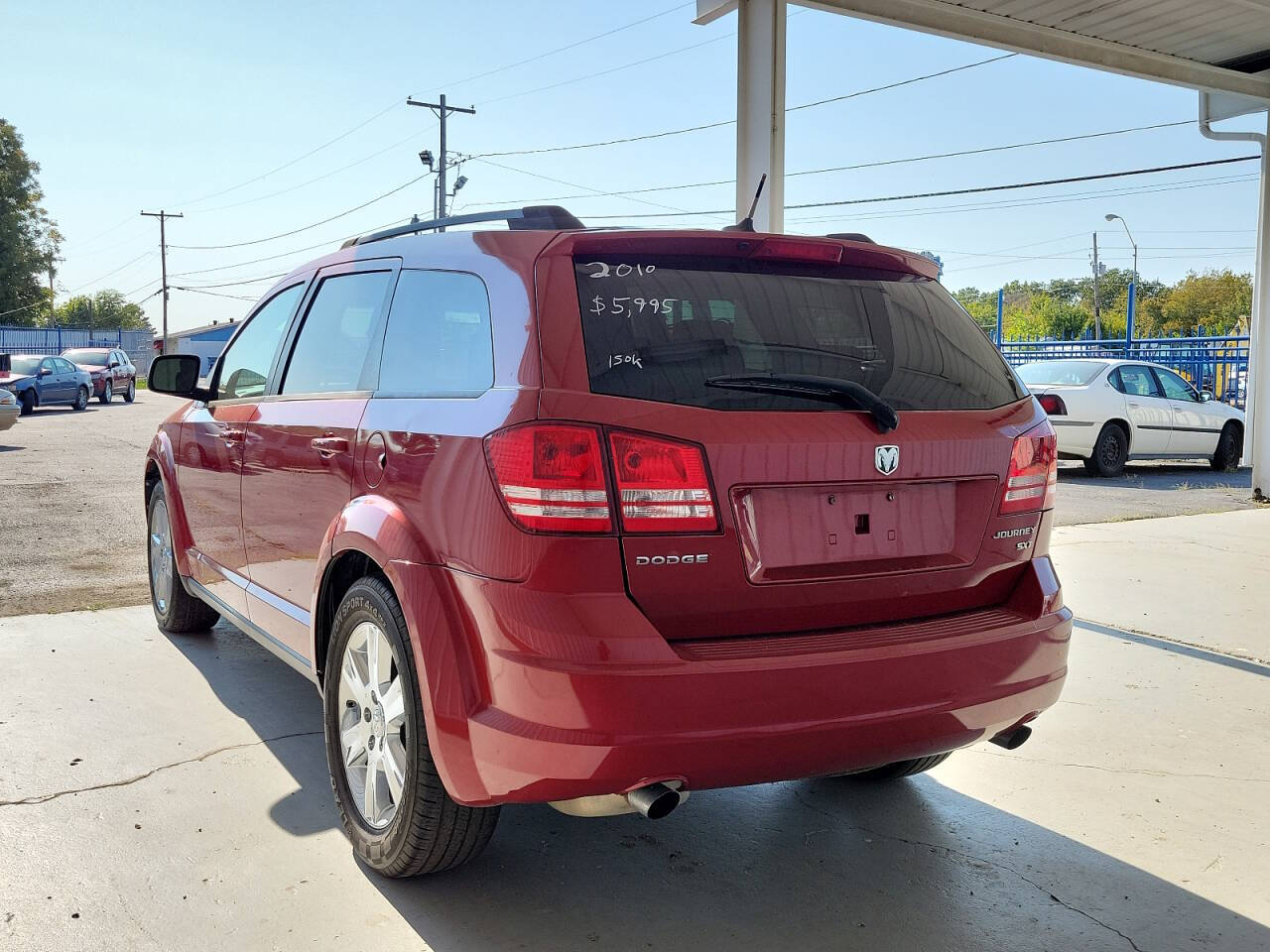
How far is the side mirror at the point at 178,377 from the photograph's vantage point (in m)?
4.92

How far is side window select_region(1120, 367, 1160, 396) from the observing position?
1549 centimetres

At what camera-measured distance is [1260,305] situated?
43.2 feet

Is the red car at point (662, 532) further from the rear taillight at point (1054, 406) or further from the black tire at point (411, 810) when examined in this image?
the rear taillight at point (1054, 406)

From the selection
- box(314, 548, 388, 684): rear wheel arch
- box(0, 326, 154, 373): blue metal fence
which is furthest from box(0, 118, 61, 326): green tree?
box(314, 548, 388, 684): rear wheel arch

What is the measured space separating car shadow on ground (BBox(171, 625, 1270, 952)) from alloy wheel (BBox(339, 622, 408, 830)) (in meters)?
0.22

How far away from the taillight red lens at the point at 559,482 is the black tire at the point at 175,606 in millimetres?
3372

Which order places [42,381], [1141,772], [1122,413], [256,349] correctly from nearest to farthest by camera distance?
[1141,772] < [256,349] < [1122,413] < [42,381]

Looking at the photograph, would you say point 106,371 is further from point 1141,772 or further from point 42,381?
point 1141,772

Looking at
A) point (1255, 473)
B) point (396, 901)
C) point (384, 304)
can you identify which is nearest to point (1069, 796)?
point (396, 901)

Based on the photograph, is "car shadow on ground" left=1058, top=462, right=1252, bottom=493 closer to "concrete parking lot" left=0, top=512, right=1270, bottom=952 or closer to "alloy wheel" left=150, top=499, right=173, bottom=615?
"concrete parking lot" left=0, top=512, right=1270, bottom=952

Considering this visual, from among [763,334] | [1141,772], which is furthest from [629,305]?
[1141,772]

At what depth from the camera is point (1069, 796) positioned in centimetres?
388

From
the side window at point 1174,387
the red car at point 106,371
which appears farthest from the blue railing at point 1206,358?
the red car at point 106,371

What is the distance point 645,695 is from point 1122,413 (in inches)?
568
